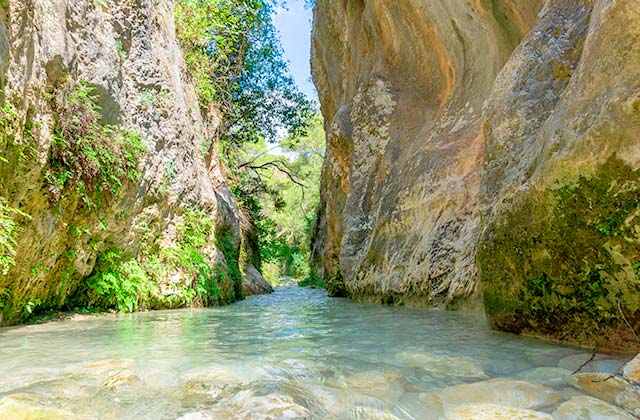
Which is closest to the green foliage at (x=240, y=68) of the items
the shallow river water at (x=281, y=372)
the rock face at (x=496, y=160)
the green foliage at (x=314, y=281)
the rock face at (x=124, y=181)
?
the rock face at (x=124, y=181)

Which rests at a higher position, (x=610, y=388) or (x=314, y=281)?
(x=610, y=388)

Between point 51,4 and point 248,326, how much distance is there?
3992 millimetres

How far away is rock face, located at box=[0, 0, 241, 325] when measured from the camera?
3.83 meters

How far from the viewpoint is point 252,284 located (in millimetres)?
13078

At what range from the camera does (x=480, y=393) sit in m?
1.80

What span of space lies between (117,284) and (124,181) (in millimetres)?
1382

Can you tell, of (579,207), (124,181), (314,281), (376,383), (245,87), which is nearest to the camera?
(376,383)

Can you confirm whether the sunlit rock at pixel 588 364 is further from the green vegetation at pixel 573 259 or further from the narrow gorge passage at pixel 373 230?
the green vegetation at pixel 573 259

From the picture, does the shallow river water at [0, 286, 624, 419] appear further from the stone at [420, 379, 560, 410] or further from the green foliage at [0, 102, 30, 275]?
the green foliage at [0, 102, 30, 275]

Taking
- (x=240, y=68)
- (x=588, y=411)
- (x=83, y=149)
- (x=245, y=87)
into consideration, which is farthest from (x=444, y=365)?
(x=245, y=87)

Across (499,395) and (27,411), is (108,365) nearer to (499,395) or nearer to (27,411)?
(27,411)

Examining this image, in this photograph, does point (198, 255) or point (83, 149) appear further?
point (198, 255)

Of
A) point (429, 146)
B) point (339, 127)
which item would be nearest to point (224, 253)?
point (339, 127)

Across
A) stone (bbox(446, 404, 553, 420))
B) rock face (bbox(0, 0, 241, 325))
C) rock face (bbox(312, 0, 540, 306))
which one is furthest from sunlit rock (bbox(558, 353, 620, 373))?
rock face (bbox(0, 0, 241, 325))
